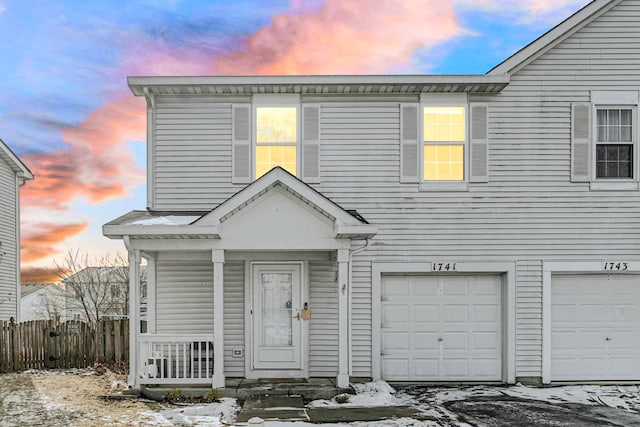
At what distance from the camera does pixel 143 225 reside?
759 centimetres

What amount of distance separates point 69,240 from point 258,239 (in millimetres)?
23389

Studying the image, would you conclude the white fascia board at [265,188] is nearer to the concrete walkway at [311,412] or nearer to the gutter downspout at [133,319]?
the gutter downspout at [133,319]

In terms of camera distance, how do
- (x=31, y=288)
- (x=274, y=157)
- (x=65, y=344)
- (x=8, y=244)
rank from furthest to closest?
(x=31, y=288) < (x=8, y=244) < (x=65, y=344) < (x=274, y=157)

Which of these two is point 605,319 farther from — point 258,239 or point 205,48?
point 205,48

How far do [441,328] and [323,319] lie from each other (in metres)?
2.29

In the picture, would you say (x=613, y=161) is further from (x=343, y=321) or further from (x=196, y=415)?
(x=196, y=415)

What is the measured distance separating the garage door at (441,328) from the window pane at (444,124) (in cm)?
270

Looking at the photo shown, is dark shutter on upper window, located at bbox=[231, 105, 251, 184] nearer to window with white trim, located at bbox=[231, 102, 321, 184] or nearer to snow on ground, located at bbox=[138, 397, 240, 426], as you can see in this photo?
window with white trim, located at bbox=[231, 102, 321, 184]

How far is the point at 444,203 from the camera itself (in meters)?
8.97

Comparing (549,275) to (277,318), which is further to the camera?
(549,275)

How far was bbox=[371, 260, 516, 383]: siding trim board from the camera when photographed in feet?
29.0

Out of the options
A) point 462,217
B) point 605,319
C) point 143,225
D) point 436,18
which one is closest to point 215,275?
point 143,225

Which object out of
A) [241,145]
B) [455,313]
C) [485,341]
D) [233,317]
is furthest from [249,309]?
[485,341]

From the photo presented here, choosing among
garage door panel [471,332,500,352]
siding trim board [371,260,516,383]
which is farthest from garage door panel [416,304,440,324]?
garage door panel [471,332,500,352]
